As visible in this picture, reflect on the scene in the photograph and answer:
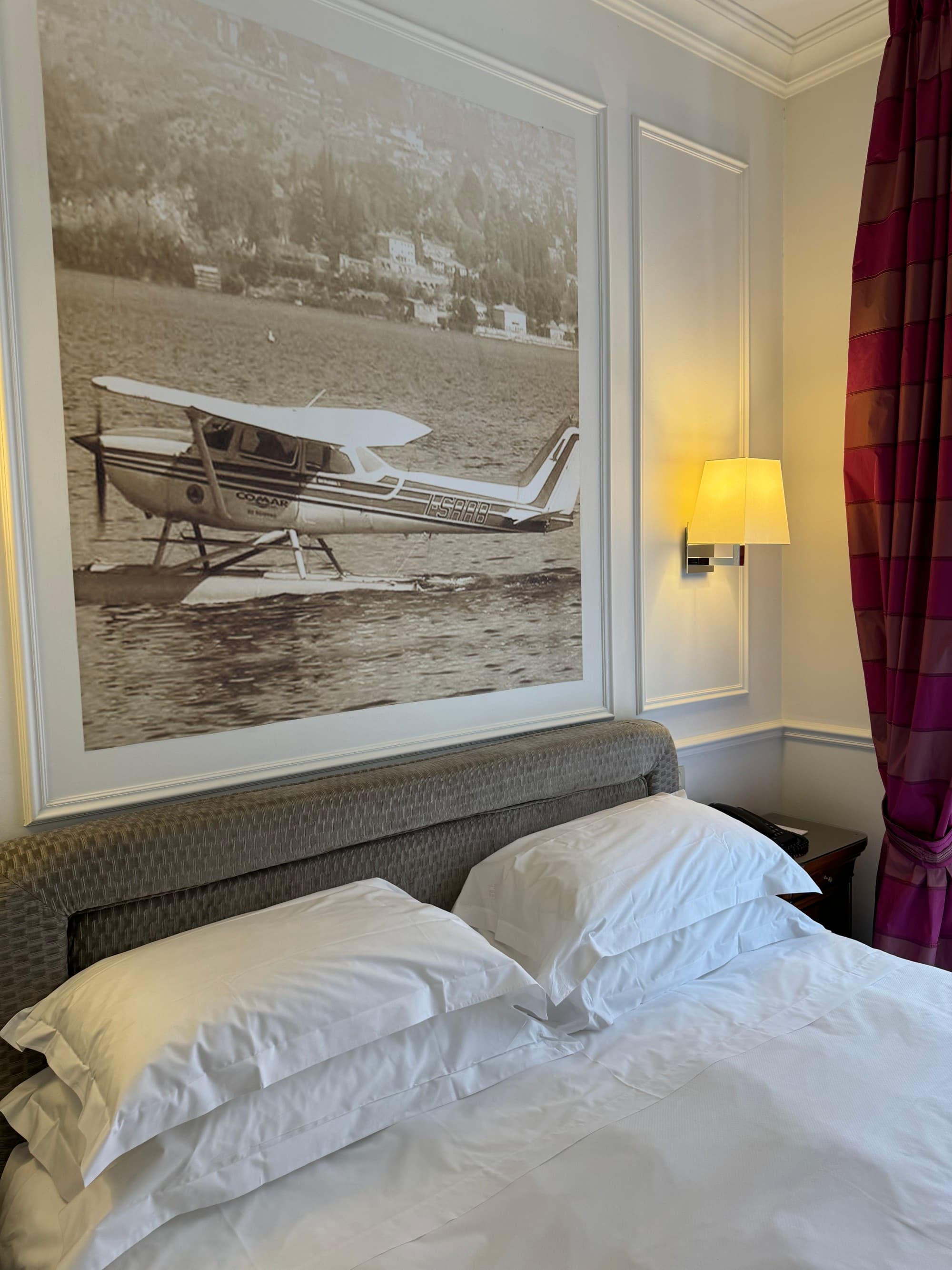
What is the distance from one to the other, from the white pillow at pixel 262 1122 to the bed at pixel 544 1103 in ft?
0.11

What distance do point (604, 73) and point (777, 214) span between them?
815 mm

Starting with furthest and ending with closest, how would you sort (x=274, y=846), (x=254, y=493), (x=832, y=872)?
(x=832, y=872)
(x=254, y=493)
(x=274, y=846)

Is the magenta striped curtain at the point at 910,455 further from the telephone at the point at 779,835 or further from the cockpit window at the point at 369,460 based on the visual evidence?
the cockpit window at the point at 369,460

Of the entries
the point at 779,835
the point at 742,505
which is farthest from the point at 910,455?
the point at 779,835

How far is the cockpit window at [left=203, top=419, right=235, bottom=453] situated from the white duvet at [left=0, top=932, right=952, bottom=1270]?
3.88 ft

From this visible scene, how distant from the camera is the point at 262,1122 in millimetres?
1172

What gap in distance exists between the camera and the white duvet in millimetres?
1044

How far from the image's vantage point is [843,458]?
260 cm

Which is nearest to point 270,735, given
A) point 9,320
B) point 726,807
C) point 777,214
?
point 9,320

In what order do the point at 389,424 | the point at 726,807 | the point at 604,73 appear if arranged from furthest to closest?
the point at 726,807, the point at 604,73, the point at 389,424

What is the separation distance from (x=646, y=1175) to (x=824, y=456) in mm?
2190

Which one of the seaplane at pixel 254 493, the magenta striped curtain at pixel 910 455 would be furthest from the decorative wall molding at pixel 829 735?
the seaplane at pixel 254 493

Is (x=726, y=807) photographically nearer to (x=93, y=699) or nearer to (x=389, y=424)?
(x=389, y=424)

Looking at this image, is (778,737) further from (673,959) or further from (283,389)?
(283,389)
